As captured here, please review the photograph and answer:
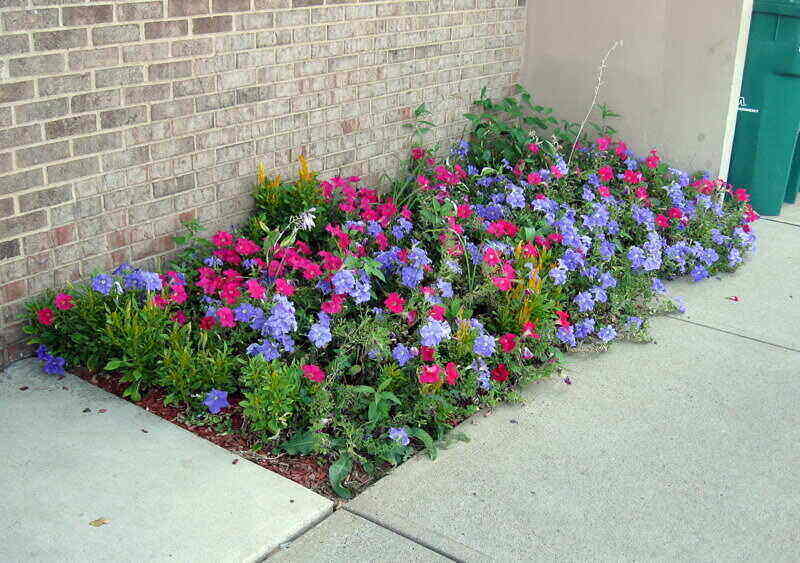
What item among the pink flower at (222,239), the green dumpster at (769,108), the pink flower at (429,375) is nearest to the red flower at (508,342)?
the pink flower at (429,375)

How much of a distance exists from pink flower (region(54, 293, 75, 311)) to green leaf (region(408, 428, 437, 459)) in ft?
4.49

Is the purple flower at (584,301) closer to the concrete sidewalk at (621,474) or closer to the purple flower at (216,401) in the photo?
the concrete sidewalk at (621,474)

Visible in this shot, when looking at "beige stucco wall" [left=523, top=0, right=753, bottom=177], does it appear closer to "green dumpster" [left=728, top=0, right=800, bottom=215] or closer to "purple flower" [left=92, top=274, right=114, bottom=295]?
"green dumpster" [left=728, top=0, right=800, bottom=215]

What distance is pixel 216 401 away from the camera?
3.31 meters

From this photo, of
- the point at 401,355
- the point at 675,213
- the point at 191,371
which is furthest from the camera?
the point at 675,213

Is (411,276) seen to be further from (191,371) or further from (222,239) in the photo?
(191,371)

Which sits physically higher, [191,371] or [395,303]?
[395,303]

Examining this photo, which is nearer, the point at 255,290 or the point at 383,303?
the point at 255,290

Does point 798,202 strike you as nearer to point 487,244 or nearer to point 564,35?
point 564,35

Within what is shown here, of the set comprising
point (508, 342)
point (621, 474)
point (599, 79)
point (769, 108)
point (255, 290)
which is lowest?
point (621, 474)

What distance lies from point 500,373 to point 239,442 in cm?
109

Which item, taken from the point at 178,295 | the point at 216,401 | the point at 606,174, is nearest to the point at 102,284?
the point at 178,295

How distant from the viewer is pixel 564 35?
6.32 m

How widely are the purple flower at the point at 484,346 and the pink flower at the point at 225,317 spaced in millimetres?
945
